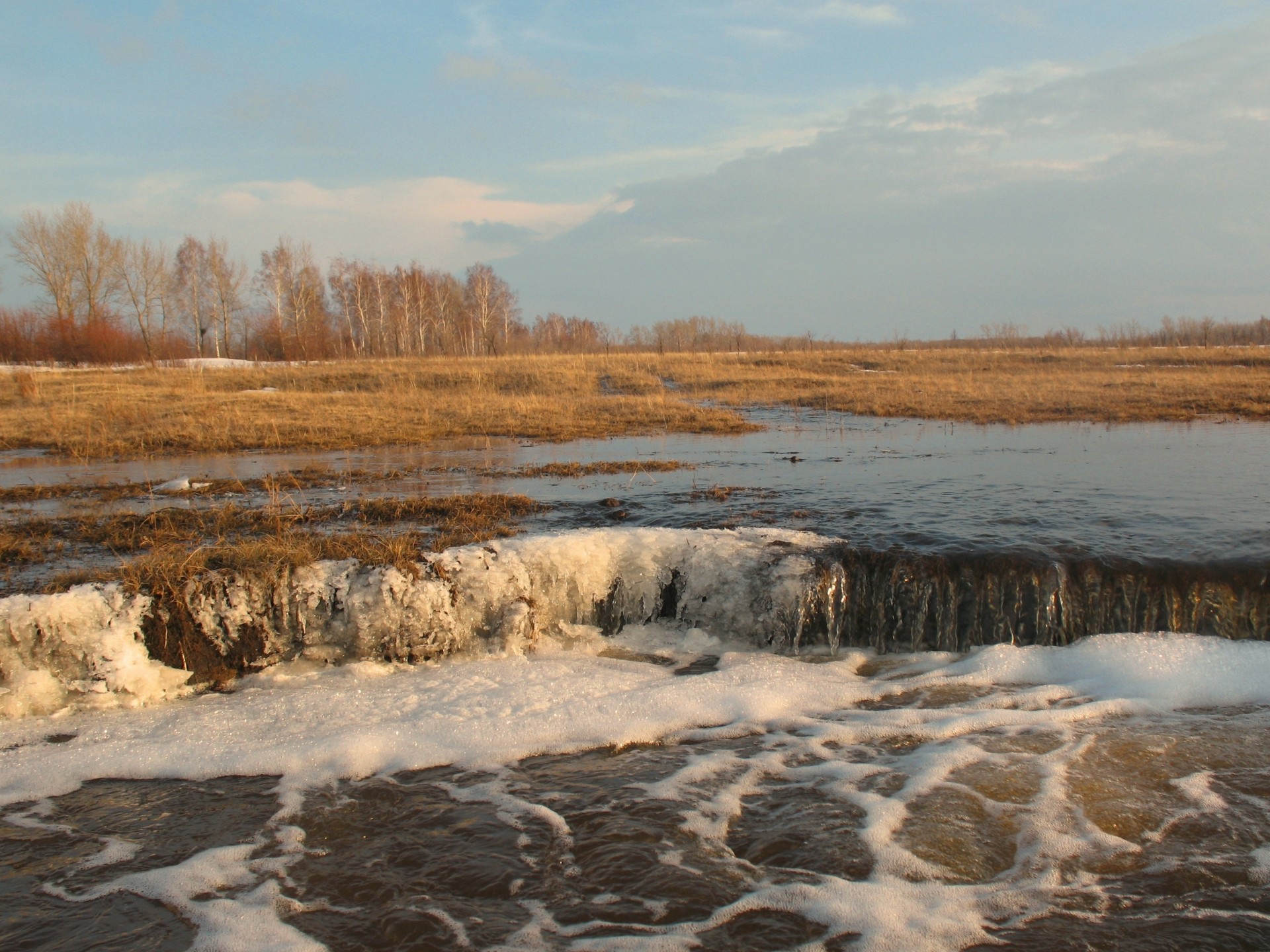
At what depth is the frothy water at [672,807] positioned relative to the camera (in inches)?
158

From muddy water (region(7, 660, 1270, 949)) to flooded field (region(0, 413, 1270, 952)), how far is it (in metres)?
0.02

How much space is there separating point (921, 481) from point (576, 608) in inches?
242

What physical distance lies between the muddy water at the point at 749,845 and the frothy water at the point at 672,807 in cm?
2

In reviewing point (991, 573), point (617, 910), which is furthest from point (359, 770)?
point (991, 573)

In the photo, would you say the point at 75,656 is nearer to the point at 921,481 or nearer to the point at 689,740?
the point at 689,740

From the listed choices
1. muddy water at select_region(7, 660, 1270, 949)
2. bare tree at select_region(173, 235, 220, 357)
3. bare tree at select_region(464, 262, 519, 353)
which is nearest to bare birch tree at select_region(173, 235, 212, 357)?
bare tree at select_region(173, 235, 220, 357)

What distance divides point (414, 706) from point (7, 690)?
3206mm

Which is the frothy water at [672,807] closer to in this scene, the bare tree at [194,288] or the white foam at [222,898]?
the white foam at [222,898]

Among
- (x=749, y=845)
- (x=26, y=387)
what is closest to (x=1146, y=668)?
(x=749, y=845)

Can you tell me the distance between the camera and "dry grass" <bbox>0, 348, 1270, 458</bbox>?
18641 millimetres

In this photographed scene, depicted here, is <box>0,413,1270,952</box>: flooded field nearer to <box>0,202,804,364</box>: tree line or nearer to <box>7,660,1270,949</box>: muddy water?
<box>7,660,1270,949</box>: muddy water

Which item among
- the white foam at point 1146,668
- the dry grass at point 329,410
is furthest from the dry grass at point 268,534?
the dry grass at point 329,410

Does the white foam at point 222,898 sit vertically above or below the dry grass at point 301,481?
below

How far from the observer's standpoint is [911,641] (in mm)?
7695
